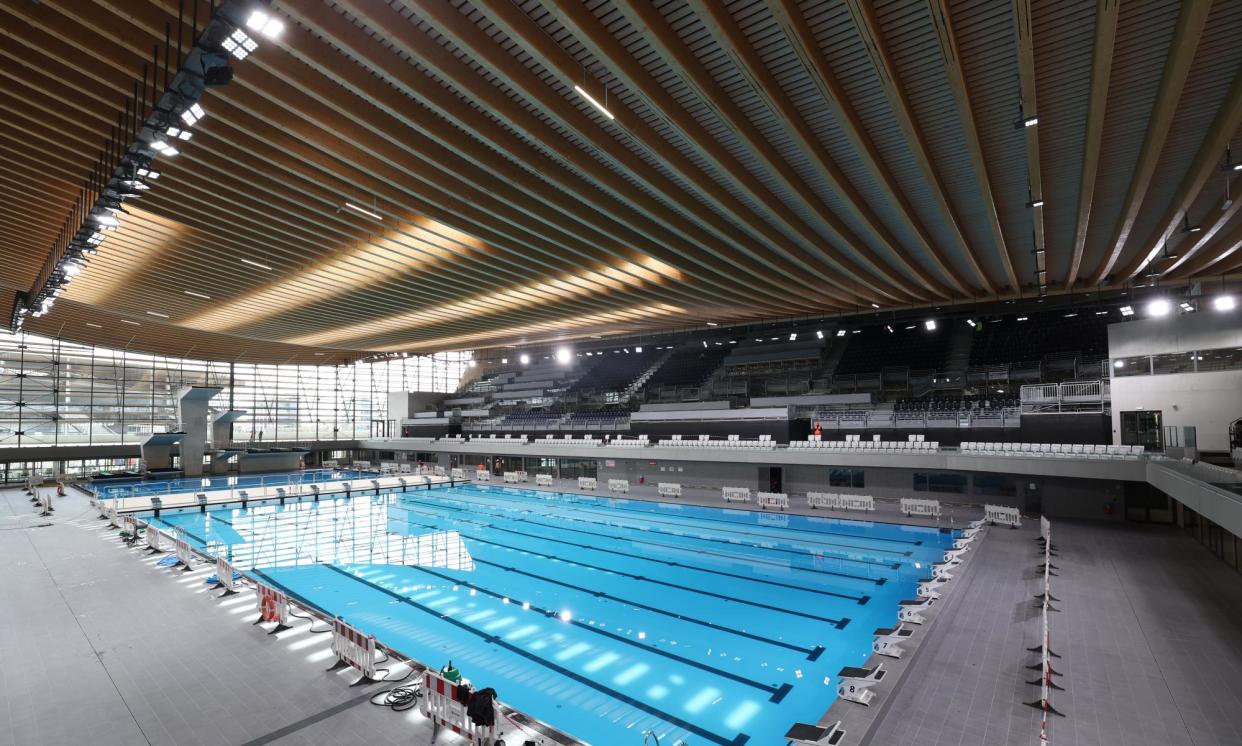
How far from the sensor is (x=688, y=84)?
652 cm

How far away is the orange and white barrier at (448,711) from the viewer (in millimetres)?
5480

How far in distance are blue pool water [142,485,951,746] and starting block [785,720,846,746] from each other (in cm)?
101

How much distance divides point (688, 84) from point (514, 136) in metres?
2.99

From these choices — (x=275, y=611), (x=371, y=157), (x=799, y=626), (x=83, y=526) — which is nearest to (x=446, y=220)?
(x=371, y=157)

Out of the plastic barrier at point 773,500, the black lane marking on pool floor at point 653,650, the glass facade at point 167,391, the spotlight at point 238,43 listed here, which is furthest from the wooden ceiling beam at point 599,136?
the glass facade at point 167,391

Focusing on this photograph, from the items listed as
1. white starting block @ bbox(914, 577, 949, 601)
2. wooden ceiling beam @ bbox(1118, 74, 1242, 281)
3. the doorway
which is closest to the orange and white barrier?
white starting block @ bbox(914, 577, 949, 601)

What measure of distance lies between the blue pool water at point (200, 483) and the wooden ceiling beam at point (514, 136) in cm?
2351

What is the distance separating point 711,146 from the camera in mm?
8250

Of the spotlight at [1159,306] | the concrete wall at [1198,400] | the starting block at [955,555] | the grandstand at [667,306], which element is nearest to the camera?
the grandstand at [667,306]

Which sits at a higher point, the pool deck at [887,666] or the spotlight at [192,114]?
the spotlight at [192,114]

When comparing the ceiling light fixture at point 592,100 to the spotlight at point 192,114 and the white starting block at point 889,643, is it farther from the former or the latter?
the white starting block at point 889,643

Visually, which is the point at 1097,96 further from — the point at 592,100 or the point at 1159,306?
the point at 1159,306

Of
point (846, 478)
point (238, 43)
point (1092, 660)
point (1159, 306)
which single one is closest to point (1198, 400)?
point (1159, 306)

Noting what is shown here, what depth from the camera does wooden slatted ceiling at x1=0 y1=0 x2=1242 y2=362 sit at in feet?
19.0
